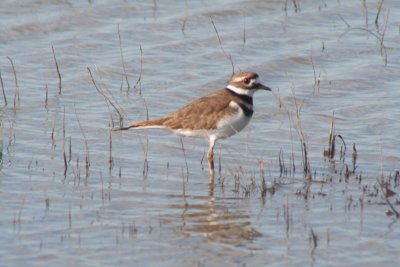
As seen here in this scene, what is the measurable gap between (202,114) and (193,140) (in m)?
1.30

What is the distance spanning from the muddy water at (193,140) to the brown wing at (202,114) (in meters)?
0.42

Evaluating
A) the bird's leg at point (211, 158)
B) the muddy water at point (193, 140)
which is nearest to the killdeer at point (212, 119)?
the bird's leg at point (211, 158)

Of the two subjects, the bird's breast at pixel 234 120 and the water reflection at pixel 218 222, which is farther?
the bird's breast at pixel 234 120

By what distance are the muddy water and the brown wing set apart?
416 millimetres

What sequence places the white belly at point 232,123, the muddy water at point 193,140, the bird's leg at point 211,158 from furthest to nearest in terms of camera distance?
the white belly at point 232,123 < the bird's leg at point 211,158 < the muddy water at point 193,140

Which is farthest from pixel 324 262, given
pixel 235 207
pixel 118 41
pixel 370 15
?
pixel 370 15

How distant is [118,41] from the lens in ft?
55.5

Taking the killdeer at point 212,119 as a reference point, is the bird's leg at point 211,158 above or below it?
below

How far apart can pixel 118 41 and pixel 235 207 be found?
717 cm

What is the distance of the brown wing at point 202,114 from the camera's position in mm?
11750

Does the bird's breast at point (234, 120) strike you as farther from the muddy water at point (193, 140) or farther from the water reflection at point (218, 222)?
the water reflection at point (218, 222)

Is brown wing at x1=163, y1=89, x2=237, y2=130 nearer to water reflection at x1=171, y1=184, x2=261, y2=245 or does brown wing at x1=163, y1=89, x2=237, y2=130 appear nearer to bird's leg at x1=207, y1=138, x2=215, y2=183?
bird's leg at x1=207, y1=138, x2=215, y2=183

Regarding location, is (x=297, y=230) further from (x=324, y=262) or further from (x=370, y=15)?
(x=370, y=15)

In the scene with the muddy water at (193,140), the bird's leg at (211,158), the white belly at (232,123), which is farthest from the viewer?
the white belly at (232,123)
